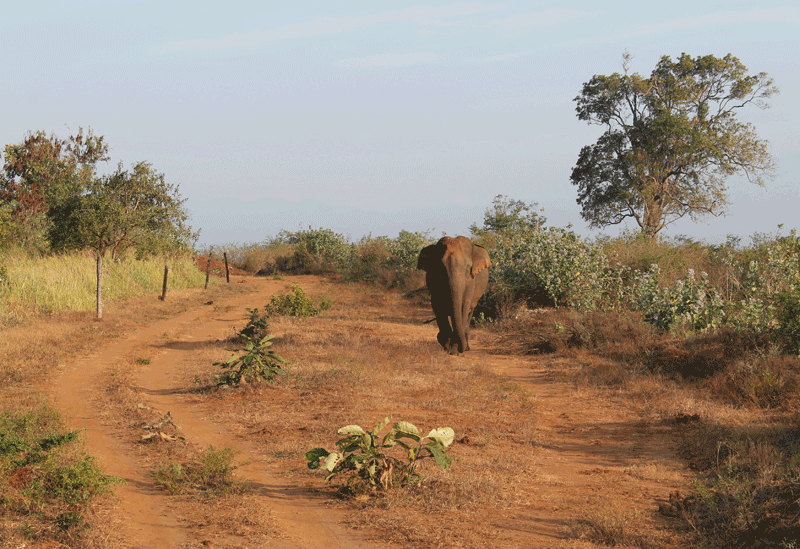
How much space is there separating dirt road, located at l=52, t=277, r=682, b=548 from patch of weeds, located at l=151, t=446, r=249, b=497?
0.55 ft

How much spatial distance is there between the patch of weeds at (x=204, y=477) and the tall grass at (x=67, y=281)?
12062mm

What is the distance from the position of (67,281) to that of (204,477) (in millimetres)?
16196

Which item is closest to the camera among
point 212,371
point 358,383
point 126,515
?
point 126,515

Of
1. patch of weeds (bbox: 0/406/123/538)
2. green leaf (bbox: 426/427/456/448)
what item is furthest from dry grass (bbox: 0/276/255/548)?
green leaf (bbox: 426/427/456/448)

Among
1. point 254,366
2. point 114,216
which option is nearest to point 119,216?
point 114,216

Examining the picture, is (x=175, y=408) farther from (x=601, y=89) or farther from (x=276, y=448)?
(x=601, y=89)

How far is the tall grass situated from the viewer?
57.9ft

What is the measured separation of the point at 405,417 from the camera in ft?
28.6

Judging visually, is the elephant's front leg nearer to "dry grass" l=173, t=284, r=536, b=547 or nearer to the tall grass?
"dry grass" l=173, t=284, r=536, b=547

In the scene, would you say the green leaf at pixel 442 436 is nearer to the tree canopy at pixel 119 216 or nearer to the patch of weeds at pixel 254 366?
the patch of weeds at pixel 254 366

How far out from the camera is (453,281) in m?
Result: 10.5

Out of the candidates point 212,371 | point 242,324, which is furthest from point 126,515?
point 242,324

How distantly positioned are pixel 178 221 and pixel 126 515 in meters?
23.4

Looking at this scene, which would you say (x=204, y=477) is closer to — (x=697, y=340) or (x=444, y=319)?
(x=444, y=319)
